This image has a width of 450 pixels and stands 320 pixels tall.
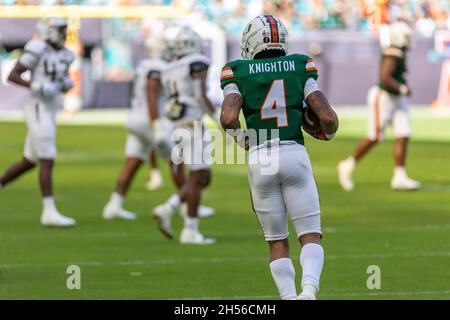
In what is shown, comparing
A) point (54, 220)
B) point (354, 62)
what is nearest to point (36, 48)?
point (54, 220)

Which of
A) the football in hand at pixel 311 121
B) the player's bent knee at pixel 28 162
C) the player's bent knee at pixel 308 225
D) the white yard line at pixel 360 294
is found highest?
the player's bent knee at pixel 28 162

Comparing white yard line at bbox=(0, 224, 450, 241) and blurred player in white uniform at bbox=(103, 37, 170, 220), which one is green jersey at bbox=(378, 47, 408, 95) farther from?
white yard line at bbox=(0, 224, 450, 241)

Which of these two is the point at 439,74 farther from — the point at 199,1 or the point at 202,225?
the point at 202,225

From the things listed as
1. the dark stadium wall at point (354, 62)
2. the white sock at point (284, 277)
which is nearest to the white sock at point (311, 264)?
the white sock at point (284, 277)

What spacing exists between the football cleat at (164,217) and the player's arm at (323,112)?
377 cm

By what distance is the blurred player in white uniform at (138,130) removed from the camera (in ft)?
38.4

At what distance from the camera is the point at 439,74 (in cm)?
3192

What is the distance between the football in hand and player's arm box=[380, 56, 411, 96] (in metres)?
7.31

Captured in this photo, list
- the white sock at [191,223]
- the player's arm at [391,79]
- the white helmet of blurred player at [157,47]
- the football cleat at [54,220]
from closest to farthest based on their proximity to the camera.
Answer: the white sock at [191,223]
the football cleat at [54,220]
the white helmet of blurred player at [157,47]
the player's arm at [391,79]

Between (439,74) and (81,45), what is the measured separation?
985 cm

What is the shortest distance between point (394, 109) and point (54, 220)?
4.80m

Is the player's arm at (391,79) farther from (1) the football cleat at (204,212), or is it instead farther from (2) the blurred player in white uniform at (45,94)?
(2) the blurred player in white uniform at (45,94)

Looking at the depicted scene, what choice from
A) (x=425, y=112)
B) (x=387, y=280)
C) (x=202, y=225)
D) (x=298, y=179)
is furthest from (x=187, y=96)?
(x=425, y=112)

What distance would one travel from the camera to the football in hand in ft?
20.7
